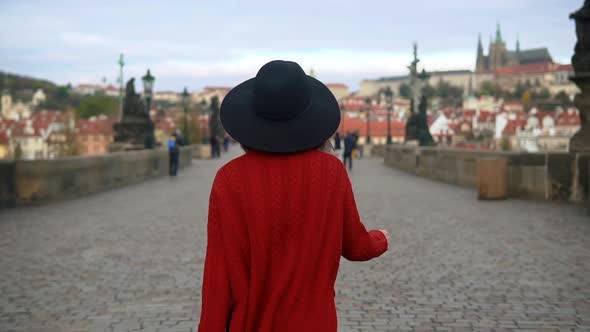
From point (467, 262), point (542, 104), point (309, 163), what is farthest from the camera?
point (542, 104)

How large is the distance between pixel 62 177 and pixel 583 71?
30.9 ft

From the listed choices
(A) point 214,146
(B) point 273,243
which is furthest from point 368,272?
(A) point 214,146

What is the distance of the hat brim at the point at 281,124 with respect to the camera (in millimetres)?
2771

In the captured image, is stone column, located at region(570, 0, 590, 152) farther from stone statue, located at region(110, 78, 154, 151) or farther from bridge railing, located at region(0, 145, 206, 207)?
stone statue, located at region(110, 78, 154, 151)

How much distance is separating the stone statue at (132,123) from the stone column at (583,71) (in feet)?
60.9

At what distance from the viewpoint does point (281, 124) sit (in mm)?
2805

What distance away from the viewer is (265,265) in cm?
282

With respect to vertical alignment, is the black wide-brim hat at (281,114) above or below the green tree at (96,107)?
below

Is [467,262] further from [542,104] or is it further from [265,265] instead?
[542,104]

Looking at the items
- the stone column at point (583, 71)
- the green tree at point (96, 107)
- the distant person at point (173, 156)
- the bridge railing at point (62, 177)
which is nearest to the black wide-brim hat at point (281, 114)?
the bridge railing at point (62, 177)

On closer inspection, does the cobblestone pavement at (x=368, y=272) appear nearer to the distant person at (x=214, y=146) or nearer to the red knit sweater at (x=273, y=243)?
the red knit sweater at (x=273, y=243)

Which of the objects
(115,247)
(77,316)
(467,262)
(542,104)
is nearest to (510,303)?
(467,262)

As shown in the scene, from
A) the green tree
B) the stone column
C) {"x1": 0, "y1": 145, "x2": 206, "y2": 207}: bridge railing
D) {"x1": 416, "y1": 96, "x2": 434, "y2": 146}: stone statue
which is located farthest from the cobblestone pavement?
the green tree

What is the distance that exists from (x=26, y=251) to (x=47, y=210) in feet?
15.7
